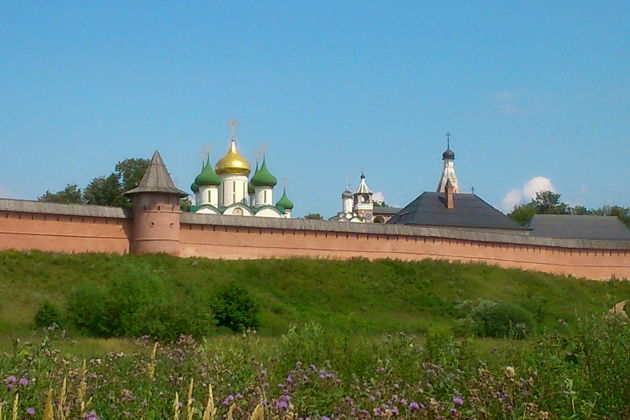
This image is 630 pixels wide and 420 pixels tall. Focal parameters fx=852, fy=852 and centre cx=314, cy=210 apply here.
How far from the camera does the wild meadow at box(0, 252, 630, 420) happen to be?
4.49m

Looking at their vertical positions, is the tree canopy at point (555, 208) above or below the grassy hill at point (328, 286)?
above

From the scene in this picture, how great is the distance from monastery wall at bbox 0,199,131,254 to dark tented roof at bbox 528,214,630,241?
20.6 meters

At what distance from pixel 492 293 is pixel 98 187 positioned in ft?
87.4

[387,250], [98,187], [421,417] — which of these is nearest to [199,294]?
[387,250]

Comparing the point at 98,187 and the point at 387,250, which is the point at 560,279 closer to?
the point at 387,250

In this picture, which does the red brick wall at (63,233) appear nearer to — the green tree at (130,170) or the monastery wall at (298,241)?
the monastery wall at (298,241)

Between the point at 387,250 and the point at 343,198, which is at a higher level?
the point at 343,198

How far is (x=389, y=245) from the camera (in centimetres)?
2730

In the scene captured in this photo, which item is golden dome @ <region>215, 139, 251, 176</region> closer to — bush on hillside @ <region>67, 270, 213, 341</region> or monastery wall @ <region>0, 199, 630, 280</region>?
monastery wall @ <region>0, 199, 630, 280</region>

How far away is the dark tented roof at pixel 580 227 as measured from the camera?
37.8 metres

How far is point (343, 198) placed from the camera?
63.9 m

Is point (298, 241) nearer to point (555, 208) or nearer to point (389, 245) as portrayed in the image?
point (389, 245)

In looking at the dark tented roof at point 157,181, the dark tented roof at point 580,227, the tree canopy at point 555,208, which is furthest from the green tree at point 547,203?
the dark tented roof at point 157,181

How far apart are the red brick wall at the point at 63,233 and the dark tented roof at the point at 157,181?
3.75 feet
